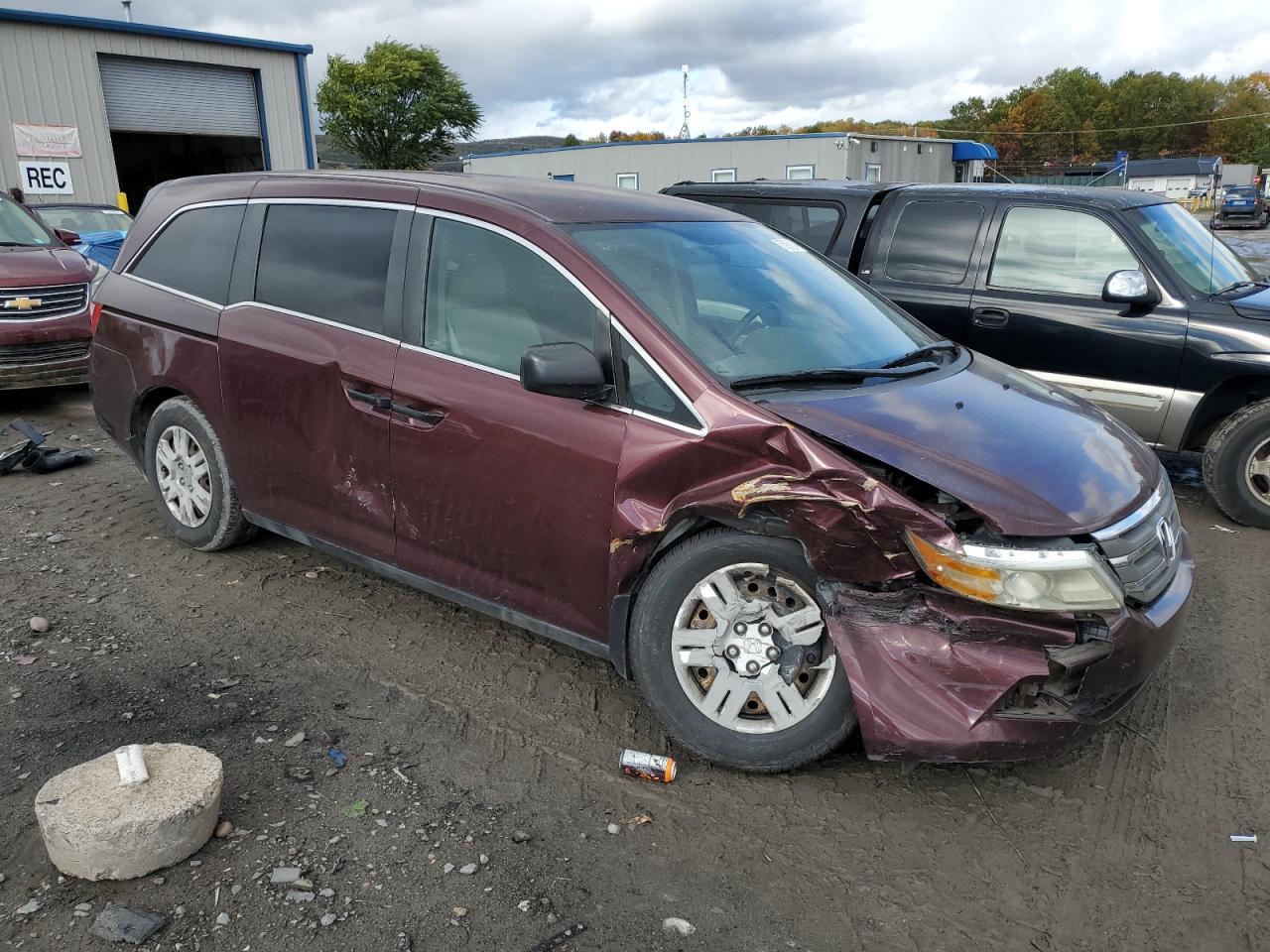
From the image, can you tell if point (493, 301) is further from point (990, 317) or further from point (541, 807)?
point (990, 317)

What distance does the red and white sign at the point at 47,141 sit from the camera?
18.7m

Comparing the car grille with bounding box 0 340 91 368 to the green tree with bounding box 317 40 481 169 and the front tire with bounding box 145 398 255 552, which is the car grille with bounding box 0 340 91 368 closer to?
the front tire with bounding box 145 398 255 552

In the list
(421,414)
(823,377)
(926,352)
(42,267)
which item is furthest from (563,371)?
(42,267)

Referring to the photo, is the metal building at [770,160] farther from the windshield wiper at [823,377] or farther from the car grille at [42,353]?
the windshield wiper at [823,377]

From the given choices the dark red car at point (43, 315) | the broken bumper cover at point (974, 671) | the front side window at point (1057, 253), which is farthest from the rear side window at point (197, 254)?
the front side window at point (1057, 253)

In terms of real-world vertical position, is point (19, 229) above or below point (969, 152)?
below

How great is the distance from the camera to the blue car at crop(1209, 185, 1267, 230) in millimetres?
49719

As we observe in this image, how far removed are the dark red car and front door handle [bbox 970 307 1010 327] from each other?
6.65 m

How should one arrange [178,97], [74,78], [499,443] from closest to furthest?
[499,443] → [74,78] → [178,97]

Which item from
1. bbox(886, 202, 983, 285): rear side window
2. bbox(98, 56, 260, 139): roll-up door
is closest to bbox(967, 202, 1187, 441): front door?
bbox(886, 202, 983, 285): rear side window

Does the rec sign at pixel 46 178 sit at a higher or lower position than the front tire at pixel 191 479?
higher

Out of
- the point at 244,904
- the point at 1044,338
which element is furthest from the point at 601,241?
the point at 1044,338

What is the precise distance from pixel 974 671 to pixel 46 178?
21622mm

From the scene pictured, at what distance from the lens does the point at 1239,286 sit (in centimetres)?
604
